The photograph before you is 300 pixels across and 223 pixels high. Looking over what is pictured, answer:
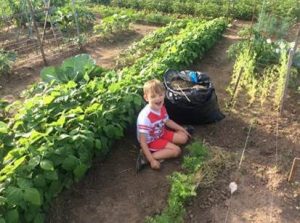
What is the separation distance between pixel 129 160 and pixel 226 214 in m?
1.35

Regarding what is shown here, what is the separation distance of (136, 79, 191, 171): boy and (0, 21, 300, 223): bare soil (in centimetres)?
13

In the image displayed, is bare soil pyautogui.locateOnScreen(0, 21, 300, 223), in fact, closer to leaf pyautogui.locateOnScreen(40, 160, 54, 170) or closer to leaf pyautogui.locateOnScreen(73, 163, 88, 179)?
leaf pyautogui.locateOnScreen(73, 163, 88, 179)

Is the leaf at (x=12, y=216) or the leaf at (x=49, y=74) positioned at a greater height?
the leaf at (x=12, y=216)

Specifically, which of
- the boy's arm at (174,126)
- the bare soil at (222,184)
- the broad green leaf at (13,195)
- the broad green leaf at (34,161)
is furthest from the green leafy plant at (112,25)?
the broad green leaf at (13,195)

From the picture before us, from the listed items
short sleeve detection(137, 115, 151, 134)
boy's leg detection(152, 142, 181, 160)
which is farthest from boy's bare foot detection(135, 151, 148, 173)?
short sleeve detection(137, 115, 151, 134)

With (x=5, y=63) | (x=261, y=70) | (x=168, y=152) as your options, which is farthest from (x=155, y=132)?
(x=5, y=63)

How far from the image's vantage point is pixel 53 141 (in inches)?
145

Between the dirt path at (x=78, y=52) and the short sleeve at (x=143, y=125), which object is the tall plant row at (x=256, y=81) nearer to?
the short sleeve at (x=143, y=125)

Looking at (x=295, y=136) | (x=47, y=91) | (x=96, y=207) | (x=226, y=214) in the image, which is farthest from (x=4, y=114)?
(x=295, y=136)

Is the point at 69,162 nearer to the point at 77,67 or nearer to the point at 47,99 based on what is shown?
the point at 47,99

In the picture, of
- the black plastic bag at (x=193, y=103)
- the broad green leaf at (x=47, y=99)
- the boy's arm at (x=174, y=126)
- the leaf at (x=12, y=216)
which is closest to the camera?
the leaf at (x=12, y=216)

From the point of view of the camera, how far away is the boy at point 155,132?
4.39 metres

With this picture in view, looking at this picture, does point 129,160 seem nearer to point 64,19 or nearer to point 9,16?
point 64,19

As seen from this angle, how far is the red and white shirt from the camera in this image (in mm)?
4449
